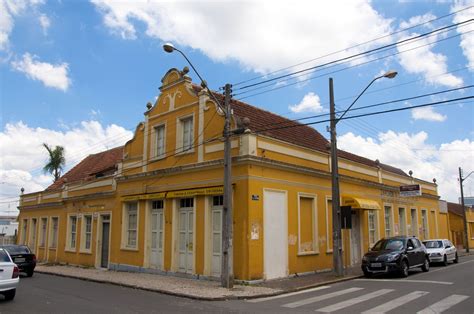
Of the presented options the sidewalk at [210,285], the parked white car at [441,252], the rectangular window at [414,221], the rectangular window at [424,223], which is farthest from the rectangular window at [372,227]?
the rectangular window at [424,223]

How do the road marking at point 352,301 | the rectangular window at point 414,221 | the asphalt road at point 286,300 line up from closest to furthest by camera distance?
the asphalt road at point 286,300 < the road marking at point 352,301 < the rectangular window at point 414,221

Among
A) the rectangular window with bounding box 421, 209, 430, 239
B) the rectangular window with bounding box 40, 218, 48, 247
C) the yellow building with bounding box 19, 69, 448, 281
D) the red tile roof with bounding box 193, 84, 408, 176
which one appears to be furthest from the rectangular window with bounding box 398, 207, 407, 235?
the rectangular window with bounding box 40, 218, 48, 247

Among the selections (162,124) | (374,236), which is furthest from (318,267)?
(162,124)

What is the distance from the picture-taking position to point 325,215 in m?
19.6

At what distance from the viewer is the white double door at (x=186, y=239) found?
698 inches

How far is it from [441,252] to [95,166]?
23.1 meters

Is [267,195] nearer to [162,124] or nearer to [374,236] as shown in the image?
[162,124]

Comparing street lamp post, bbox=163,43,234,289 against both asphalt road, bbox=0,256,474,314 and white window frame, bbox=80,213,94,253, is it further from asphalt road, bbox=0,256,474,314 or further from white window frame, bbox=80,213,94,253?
white window frame, bbox=80,213,94,253

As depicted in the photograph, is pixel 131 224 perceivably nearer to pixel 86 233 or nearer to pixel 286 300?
pixel 86 233

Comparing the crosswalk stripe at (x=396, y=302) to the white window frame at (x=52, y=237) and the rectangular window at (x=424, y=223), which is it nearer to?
the rectangular window at (x=424, y=223)

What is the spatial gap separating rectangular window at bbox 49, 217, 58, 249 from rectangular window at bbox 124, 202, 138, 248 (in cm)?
933

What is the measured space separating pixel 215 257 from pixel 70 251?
43.0 feet

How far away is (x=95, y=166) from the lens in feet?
102

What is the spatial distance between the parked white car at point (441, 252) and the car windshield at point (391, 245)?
5732 mm
